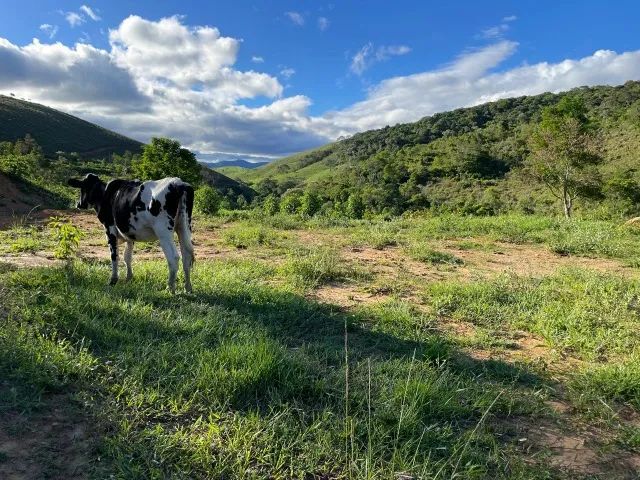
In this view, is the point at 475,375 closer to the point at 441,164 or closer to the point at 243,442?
the point at 243,442

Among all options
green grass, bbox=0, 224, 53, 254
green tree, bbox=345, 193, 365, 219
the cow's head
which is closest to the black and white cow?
the cow's head

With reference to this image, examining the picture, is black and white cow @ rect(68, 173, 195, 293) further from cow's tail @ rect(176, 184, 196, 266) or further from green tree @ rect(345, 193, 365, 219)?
green tree @ rect(345, 193, 365, 219)

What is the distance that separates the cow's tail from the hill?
75356mm

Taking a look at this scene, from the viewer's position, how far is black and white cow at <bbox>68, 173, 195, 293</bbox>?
5875 millimetres

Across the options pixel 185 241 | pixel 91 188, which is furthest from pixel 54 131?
pixel 185 241

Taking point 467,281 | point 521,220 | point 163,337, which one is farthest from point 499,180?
point 163,337

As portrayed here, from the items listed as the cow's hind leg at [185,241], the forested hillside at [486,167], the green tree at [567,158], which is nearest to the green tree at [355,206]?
the forested hillside at [486,167]

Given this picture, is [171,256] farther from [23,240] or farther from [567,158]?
[567,158]

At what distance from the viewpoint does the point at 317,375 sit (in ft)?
12.0

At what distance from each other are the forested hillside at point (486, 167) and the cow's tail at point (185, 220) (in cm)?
1590

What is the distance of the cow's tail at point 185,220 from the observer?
6.02 metres

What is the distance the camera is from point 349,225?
47.5 feet

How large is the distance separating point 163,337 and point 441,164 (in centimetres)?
7487

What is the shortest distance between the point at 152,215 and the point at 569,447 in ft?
17.1
